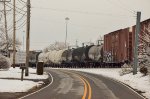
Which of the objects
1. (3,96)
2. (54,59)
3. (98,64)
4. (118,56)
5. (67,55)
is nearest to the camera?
(3,96)

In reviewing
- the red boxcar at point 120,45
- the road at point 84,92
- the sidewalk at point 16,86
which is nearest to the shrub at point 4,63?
the sidewalk at point 16,86

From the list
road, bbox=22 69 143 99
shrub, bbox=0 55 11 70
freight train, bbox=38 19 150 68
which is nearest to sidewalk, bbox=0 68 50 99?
road, bbox=22 69 143 99

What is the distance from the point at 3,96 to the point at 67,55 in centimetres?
5860

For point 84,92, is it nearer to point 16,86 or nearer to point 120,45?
point 16,86

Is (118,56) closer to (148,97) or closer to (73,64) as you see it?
(73,64)

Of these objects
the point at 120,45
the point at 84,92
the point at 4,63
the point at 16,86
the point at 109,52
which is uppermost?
the point at 120,45

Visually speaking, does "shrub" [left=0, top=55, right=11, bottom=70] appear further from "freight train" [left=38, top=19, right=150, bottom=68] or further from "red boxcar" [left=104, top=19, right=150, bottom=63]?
"red boxcar" [left=104, top=19, right=150, bottom=63]

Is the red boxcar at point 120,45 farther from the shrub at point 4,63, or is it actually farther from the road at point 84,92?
the shrub at point 4,63

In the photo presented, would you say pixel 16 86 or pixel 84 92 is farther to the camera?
pixel 16 86

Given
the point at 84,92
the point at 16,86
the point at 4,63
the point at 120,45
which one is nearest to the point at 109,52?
the point at 120,45

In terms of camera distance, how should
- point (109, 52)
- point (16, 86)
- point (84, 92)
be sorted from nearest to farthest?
point (84, 92), point (16, 86), point (109, 52)

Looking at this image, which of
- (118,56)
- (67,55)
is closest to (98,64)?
(118,56)

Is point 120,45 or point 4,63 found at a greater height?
point 120,45

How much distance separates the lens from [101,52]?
63125 mm
